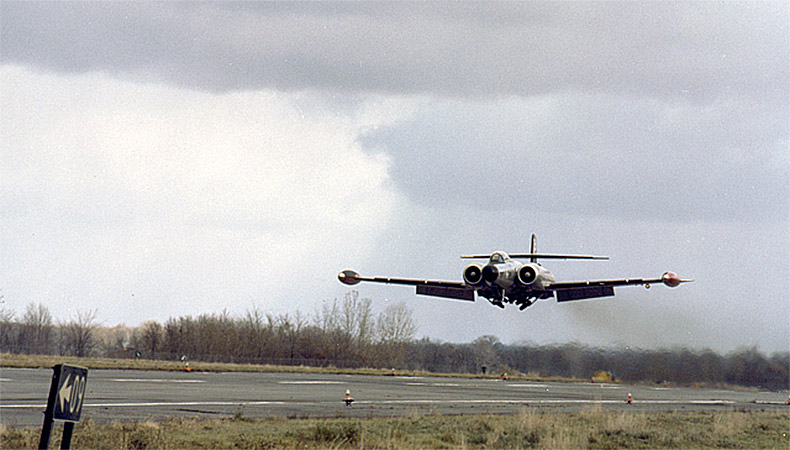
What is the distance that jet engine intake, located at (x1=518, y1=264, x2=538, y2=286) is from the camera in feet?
105

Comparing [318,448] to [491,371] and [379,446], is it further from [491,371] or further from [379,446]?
[491,371]

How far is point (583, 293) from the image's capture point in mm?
35969

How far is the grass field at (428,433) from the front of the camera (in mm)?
13391

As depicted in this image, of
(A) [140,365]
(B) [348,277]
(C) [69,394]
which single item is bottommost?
(A) [140,365]

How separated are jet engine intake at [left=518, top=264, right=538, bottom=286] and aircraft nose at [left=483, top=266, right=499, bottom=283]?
1806mm

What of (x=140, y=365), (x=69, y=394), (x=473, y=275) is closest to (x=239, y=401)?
(x=473, y=275)

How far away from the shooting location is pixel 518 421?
774 inches

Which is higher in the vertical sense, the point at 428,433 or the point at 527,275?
the point at 527,275

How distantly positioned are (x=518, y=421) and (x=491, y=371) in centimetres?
5292

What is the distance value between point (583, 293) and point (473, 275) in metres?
7.66

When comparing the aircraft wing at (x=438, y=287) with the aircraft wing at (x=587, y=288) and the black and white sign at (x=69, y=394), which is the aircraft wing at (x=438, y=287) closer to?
the aircraft wing at (x=587, y=288)

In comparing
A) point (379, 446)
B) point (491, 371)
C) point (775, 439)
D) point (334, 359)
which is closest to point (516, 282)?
point (775, 439)

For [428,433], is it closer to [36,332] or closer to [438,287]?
[438,287]

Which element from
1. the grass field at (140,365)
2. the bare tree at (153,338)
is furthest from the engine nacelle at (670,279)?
the bare tree at (153,338)
